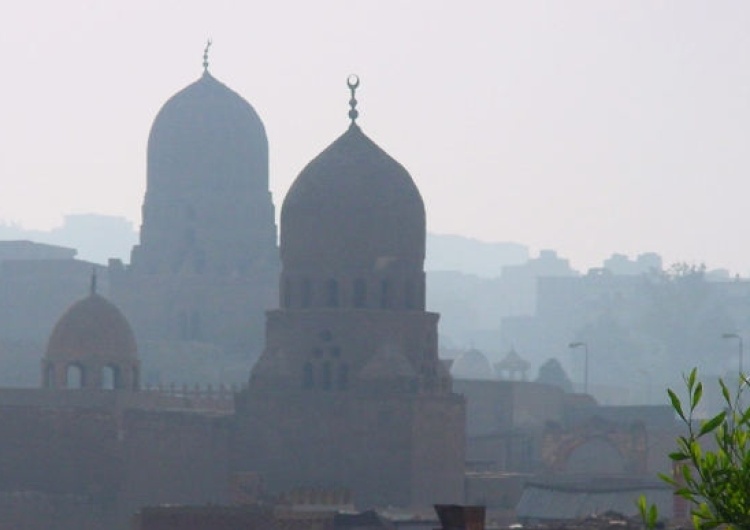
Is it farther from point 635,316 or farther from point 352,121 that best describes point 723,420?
point 635,316

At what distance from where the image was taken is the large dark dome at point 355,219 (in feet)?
163

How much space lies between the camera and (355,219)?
1957 inches

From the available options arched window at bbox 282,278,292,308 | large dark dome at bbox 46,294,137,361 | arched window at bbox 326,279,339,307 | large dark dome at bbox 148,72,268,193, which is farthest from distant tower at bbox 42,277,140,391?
large dark dome at bbox 148,72,268,193

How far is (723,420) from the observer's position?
1722cm

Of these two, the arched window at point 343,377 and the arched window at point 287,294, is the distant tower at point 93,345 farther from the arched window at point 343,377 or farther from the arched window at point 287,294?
the arched window at point 343,377

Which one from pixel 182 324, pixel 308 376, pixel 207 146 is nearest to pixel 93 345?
pixel 308 376

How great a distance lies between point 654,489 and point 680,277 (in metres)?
76.8

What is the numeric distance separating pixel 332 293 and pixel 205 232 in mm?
13321

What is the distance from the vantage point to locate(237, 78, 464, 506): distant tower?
4953 centimetres

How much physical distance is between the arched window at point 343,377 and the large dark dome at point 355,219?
1.57 meters

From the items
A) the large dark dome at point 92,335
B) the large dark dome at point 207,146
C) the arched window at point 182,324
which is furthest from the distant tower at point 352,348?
the arched window at point 182,324

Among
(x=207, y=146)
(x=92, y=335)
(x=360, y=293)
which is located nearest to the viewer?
(x=360, y=293)

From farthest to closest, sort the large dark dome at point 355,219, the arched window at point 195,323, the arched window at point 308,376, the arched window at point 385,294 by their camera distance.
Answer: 1. the arched window at point 195,323
2. the arched window at point 308,376
3. the arched window at point 385,294
4. the large dark dome at point 355,219

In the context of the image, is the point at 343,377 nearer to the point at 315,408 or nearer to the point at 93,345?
the point at 315,408
